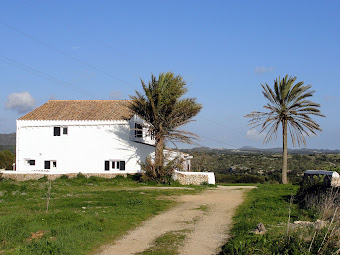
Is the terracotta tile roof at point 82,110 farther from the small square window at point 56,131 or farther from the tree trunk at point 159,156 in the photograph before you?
the tree trunk at point 159,156

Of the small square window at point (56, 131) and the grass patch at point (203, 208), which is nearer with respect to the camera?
the grass patch at point (203, 208)

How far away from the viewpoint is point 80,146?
107 ft

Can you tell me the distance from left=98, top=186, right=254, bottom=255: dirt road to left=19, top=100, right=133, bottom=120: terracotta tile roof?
52.2 feet

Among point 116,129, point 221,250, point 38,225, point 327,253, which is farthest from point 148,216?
point 116,129

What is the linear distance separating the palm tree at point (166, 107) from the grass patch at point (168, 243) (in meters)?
17.3

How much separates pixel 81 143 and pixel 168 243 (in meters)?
23.6

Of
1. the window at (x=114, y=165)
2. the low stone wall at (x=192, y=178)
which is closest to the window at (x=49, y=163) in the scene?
the window at (x=114, y=165)

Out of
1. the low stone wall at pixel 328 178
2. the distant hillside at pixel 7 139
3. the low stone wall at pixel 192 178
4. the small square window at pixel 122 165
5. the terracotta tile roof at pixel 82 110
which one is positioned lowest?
the low stone wall at pixel 192 178

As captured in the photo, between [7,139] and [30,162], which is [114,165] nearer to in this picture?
[30,162]

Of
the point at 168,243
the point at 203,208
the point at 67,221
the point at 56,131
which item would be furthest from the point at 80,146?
Answer: the point at 168,243

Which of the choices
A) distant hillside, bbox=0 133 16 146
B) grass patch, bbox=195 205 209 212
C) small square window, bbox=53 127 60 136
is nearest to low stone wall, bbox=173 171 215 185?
grass patch, bbox=195 205 209 212

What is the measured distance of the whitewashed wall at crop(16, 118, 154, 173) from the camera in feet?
105

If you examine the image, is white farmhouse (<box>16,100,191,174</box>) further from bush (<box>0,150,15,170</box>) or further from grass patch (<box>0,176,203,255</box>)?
bush (<box>0,150,15,170</box>)

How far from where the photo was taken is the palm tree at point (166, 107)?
2883 centimetres
